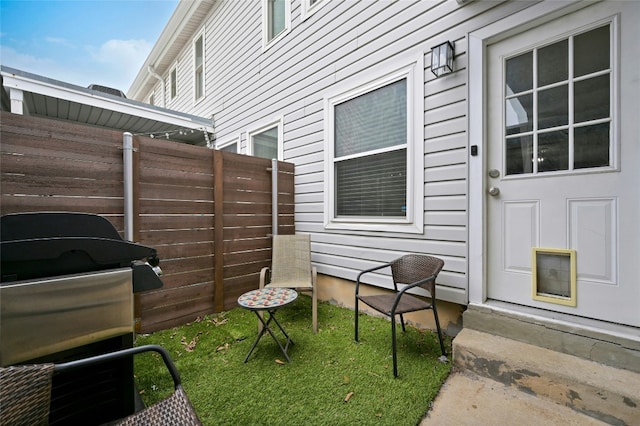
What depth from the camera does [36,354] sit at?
3.35ft

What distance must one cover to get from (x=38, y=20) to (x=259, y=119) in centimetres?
294

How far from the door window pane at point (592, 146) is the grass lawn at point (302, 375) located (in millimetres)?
1844

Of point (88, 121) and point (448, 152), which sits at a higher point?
point (88, 121)

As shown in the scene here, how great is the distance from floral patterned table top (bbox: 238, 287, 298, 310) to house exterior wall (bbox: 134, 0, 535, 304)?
1.14 metres

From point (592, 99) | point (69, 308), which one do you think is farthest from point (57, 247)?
point (592, 99)

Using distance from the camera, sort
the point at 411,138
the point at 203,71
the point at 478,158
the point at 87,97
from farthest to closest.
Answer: the point at 203,71 → the point at 87,97 → the point at 411,138 → the point at 478,158

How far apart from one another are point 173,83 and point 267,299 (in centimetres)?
857

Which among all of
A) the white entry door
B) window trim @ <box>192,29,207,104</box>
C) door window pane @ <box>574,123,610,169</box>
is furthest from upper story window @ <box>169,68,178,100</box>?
door window pane @ <box>574,123,610,169</box>

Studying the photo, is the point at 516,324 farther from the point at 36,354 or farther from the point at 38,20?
the point at 38,20

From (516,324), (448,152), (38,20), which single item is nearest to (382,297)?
(516,324)

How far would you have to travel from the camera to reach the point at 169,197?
2812mm

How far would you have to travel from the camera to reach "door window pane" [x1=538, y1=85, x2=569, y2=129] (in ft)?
6.42

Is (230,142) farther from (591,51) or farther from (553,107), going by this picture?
(591,51)

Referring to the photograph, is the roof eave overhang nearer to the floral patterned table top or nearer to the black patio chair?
the floral patterned table top
